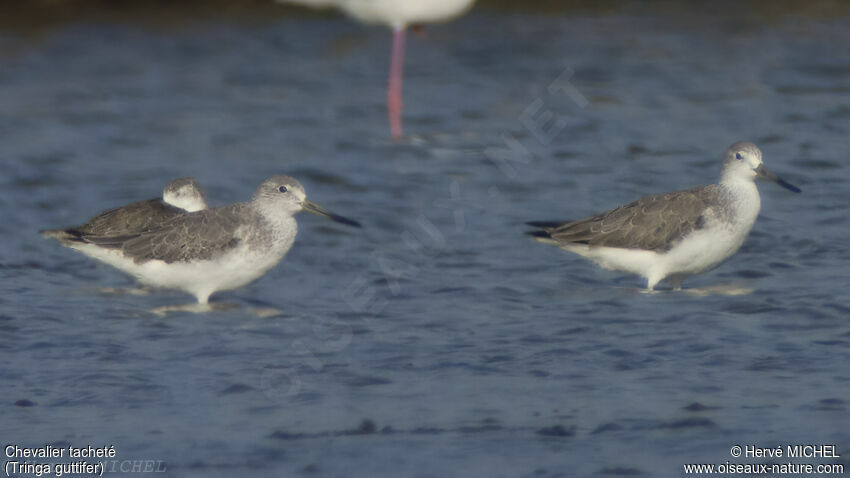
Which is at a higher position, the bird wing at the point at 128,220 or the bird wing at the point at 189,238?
the bird wing at the point at 128,220

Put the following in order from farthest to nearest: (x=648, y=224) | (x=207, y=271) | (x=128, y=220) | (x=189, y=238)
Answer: (x=128, y=220)
(x=648, y=224)
(x=189, y=238)
(x=207, y=271)

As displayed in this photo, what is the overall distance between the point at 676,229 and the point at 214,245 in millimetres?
3387

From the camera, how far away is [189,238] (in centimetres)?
980

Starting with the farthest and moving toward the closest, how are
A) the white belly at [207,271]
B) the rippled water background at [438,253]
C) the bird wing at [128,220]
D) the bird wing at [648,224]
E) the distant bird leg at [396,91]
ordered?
the distant bird leg at [396,91] → the bird wing at [128,220] → the bird wing at [648,224] → the white belly at [207,271] → the rippled water background at [438,253]

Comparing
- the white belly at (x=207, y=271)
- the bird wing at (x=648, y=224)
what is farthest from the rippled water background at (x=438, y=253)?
the bird wing at (x=648, y=224)

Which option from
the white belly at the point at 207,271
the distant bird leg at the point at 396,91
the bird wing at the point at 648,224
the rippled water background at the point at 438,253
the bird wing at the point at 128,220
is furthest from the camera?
the distant bird leg at the point at 396,91

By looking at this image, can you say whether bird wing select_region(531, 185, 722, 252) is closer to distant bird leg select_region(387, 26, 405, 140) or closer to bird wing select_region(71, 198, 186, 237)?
bird wing select_region(71, 198, 186, 237)

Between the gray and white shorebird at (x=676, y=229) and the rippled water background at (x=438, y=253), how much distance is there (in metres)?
0.26

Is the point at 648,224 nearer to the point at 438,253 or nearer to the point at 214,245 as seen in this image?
the point at 438,253

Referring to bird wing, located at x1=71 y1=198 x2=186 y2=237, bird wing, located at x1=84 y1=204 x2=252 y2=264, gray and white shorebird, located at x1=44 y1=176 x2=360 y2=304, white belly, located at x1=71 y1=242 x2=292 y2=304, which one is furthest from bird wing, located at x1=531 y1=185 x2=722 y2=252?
bird wing, located at x1=71 y1=198 x2=186 y2=237

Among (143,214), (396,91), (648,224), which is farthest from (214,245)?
(396,91)

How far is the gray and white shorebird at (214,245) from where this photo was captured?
9.66 metres

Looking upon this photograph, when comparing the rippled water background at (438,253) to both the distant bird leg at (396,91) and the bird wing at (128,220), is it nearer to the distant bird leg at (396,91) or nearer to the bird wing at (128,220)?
the distant bird leg at (396,91)

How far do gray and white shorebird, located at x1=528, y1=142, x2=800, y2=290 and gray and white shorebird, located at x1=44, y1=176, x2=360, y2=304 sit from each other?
1794mm
